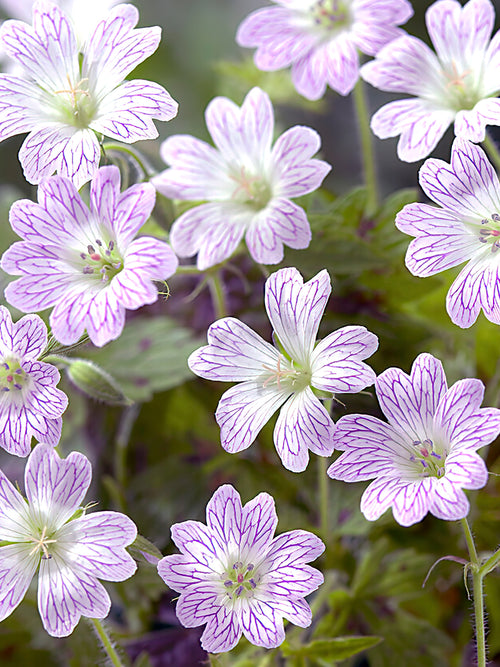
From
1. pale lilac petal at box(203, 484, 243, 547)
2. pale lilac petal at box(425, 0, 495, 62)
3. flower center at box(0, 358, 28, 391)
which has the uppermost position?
pale lilac petal at box(425, 0, 495, 62)

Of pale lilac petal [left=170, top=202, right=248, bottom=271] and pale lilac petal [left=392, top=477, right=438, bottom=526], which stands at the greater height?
pale lilac petal [left=170, top=202, right=248, bottom=271]

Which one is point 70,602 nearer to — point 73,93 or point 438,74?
point 73,93

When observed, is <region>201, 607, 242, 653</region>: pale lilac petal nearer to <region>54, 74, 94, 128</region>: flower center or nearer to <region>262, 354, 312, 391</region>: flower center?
<region>262, 354, 312, 391</region>: flower center

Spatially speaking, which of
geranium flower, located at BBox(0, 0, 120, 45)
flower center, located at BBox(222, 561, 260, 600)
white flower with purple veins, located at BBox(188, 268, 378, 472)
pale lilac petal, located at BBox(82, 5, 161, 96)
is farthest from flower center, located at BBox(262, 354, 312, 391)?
geranium flower, located at BBox(0, 0, 120, 45)

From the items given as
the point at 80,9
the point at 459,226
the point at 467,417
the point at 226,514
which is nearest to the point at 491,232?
the point at 459,226

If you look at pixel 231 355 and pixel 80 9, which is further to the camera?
pixel 80 9

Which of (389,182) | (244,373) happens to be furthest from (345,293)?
(389,182)
